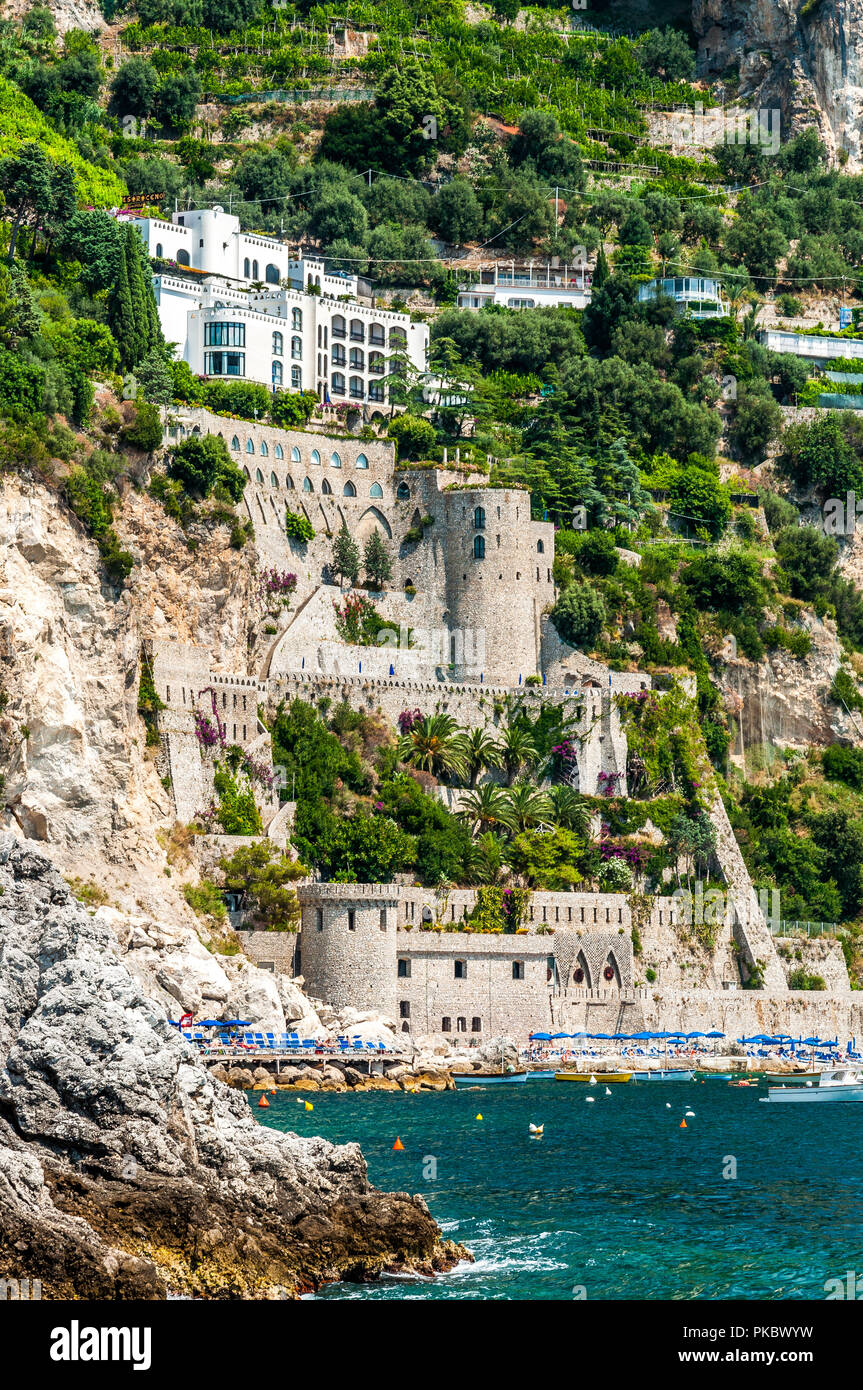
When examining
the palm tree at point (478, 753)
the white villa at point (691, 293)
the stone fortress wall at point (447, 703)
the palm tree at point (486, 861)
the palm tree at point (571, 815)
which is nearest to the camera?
the stone fortress wall at point (447, 703)

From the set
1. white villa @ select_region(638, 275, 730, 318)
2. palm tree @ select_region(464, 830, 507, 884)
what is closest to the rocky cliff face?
white villa @ select_region(638, 275, 730, 318)

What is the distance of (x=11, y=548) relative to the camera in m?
62.1

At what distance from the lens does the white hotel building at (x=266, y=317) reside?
274 ft

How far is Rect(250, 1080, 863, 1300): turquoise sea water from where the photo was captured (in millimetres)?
34875

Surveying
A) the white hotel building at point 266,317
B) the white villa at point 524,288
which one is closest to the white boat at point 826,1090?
the white hotel building at point 266,317

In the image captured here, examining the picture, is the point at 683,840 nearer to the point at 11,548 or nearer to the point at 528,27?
the point at 11,548

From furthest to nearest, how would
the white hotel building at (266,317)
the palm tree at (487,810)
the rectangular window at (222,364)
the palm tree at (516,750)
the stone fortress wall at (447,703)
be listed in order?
the white hotel building at (266,317) → the rectangular window at (222,364) → the palm tree at (516,750) → the palm tree at (487,810) → the stone fortress wall at (447,703)

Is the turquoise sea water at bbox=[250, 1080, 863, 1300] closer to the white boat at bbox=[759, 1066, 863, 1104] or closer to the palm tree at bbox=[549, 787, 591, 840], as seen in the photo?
the white boat at bbox=[759, 1066, 863, 1104]

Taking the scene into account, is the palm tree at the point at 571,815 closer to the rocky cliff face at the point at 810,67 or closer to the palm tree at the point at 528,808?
the palm tree at the point at 528,808

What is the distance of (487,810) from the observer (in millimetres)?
73062

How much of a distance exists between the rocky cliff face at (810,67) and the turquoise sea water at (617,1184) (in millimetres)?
74508

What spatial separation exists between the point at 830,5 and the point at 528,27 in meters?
18.6

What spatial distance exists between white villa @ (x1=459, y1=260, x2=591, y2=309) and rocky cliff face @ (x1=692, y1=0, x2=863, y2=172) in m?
25.9

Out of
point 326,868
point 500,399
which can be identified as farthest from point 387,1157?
point 500,399
